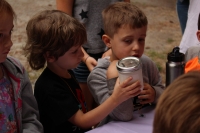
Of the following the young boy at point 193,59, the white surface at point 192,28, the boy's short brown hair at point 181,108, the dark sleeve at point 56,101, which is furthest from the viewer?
the white surface at point 192,28

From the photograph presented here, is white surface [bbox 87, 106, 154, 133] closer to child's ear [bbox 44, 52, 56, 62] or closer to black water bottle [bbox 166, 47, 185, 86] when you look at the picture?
black water bottle [bbox 166, 47, 185, 86]

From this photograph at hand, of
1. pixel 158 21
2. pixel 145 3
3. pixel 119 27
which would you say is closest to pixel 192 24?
pixel 119 27

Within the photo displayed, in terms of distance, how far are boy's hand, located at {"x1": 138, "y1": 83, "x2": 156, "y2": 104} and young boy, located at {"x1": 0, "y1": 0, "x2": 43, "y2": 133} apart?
0.50 metres

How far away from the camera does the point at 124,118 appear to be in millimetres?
1491

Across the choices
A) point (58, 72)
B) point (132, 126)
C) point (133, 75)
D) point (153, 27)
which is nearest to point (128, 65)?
point (133, 75)

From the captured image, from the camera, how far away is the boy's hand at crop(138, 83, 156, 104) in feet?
4.97

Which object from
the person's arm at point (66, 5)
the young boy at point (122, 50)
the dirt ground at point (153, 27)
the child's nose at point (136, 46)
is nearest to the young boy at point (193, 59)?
the young boy at point (122, 50)

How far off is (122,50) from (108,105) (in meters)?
0.32

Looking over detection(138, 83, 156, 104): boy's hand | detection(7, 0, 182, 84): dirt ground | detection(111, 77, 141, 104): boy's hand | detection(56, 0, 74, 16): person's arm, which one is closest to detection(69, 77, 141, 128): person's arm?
detection(111, 77, 141, 104): boy's hand

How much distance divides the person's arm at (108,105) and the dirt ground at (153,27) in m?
2.29

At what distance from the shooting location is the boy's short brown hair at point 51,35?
4.89 feet

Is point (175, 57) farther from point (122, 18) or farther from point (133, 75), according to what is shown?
point (122, 18)

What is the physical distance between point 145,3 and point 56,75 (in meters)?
5.11

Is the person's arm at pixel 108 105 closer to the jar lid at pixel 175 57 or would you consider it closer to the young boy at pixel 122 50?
the young boy at pixel 122 50
